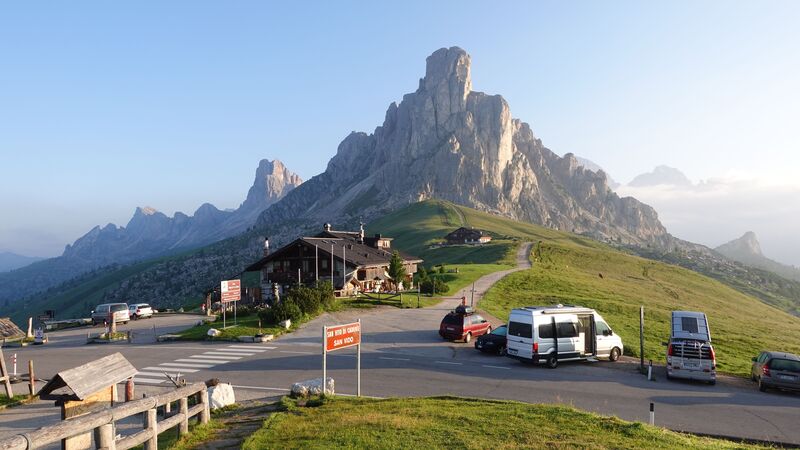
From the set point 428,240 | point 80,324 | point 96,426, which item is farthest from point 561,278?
point 428,240

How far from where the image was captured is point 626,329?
124ft

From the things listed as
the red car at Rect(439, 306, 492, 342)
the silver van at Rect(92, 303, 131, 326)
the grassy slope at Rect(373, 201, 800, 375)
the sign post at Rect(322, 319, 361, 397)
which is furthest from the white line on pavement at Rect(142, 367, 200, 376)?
the grassy slope at Rect(373, 201, 800, 375)

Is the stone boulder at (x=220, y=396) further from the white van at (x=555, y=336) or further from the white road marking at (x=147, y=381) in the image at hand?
the white van at (x=555, y=336)

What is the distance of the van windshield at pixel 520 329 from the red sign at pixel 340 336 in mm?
10240

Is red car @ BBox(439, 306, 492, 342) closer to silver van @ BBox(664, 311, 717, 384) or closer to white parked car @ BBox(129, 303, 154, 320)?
silver van @ BBox(664, 311, 717, 384)

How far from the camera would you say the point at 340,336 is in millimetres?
17203

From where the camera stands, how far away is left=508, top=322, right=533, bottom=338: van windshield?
941 inches

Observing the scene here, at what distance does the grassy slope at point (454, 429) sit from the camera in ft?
35.0

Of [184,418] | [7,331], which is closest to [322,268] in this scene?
[7,331]

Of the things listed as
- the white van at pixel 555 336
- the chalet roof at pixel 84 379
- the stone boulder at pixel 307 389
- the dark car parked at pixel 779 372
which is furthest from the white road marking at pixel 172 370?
the dark car parked at pixel 779 372

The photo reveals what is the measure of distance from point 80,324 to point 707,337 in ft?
170

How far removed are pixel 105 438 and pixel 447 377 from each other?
15484mm

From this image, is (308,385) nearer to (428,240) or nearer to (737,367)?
(737,367)

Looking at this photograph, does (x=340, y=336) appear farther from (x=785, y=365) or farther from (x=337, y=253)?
(x=337, y=253)
